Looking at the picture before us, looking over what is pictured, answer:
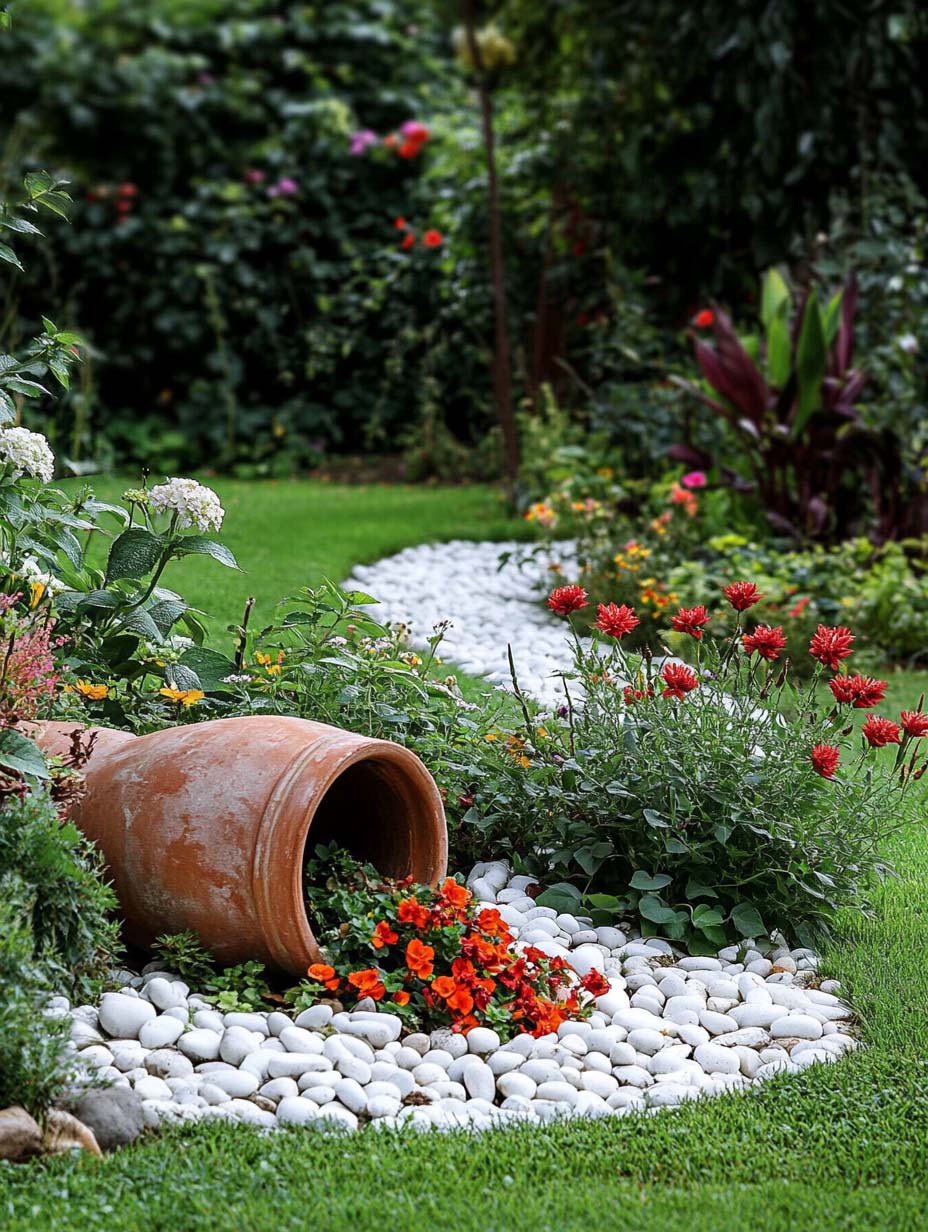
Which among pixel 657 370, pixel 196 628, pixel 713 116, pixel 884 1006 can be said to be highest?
pixel 713 116

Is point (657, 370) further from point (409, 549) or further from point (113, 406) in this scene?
point (113, 406)

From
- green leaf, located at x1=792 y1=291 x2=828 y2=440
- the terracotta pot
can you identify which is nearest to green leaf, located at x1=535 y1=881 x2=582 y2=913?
the terracotta pot

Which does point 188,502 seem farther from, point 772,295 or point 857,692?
point 772,295

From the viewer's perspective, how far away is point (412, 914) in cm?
255

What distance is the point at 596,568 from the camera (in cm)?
593

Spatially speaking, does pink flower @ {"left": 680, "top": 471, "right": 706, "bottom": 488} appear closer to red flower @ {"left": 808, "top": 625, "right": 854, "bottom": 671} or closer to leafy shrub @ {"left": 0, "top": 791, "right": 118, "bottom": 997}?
red flower @ {"left": 808, "top": 625, "right": 854, "bottom": 671}

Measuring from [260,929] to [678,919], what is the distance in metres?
0.87

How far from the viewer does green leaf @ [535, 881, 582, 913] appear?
2.97 m

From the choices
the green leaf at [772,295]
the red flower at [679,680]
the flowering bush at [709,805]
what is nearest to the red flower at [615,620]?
the flowering bush at [709,805]

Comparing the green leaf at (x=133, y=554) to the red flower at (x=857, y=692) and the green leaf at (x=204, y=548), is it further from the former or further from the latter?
the red flower at (x=857, y=692)

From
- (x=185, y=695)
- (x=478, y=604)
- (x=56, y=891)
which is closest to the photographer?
(x=56, y=891)

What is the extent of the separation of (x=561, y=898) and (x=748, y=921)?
1.27 ft

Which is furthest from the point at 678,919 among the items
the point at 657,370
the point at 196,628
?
the point at 657,370

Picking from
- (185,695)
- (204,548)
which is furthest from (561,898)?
(204,548)
